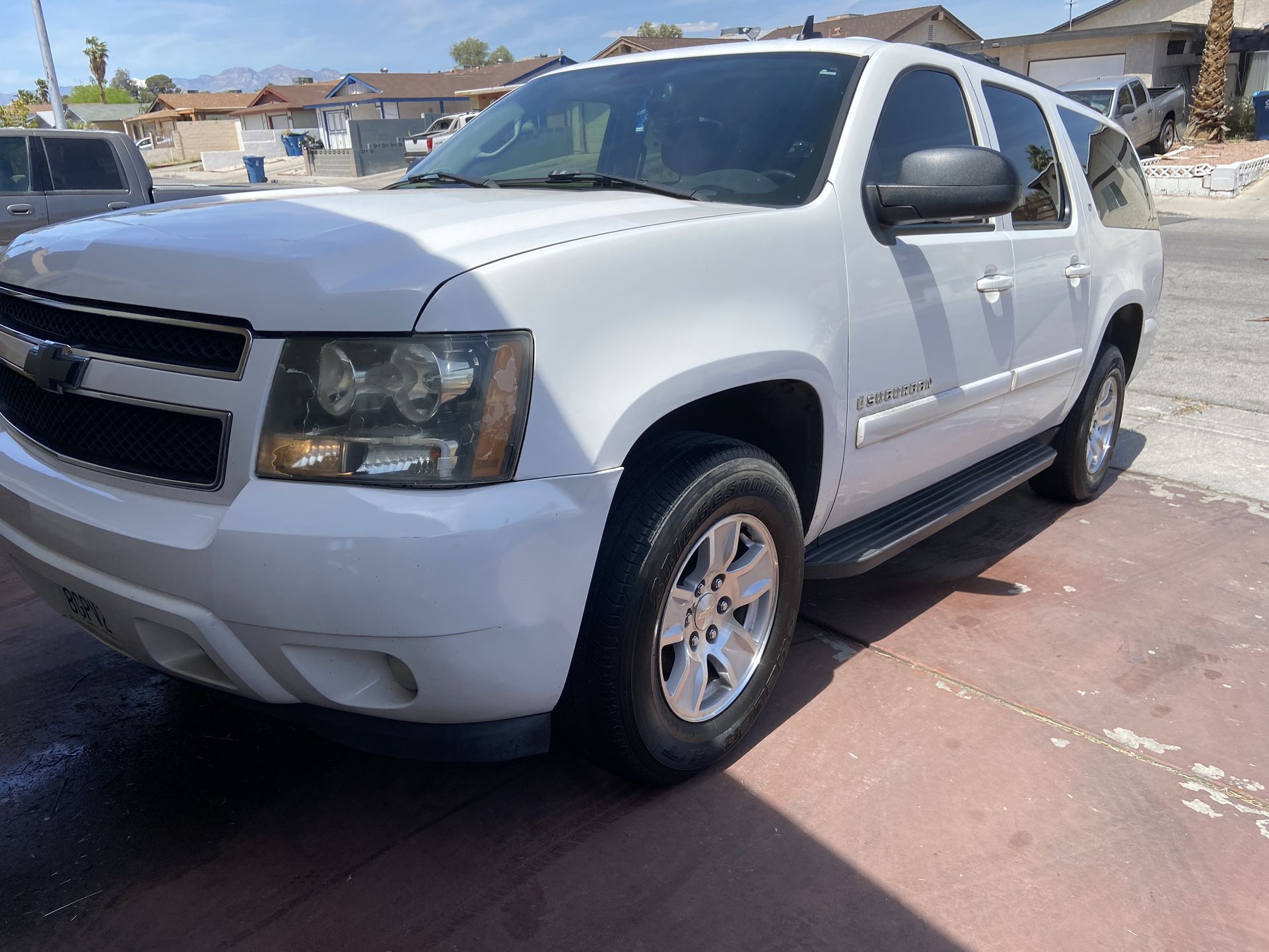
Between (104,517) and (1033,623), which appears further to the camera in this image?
(1033,623)

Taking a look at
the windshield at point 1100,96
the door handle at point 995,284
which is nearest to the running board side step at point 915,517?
the door handle at point 995,284

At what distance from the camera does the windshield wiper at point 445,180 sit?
332 cm

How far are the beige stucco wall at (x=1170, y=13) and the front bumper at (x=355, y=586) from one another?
119ft

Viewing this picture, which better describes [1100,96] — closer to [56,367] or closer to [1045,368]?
[1045,368]

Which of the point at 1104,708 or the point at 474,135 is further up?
the point at 474,135

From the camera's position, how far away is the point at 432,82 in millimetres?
63438

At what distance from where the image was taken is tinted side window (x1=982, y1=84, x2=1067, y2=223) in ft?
12.4

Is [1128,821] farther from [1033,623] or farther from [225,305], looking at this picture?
[225,305]

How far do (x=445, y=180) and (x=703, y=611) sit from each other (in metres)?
1.78

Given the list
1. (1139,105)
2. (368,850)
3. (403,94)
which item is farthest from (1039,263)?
(403,94)

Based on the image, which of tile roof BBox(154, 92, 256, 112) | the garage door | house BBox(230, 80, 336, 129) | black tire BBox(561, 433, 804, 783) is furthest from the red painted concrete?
tile roof BBox(154, 92, 256, 112)

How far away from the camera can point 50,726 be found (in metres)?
2.99

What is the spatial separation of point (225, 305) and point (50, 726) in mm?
1699

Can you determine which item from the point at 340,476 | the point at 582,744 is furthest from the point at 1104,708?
the point at 340,476
